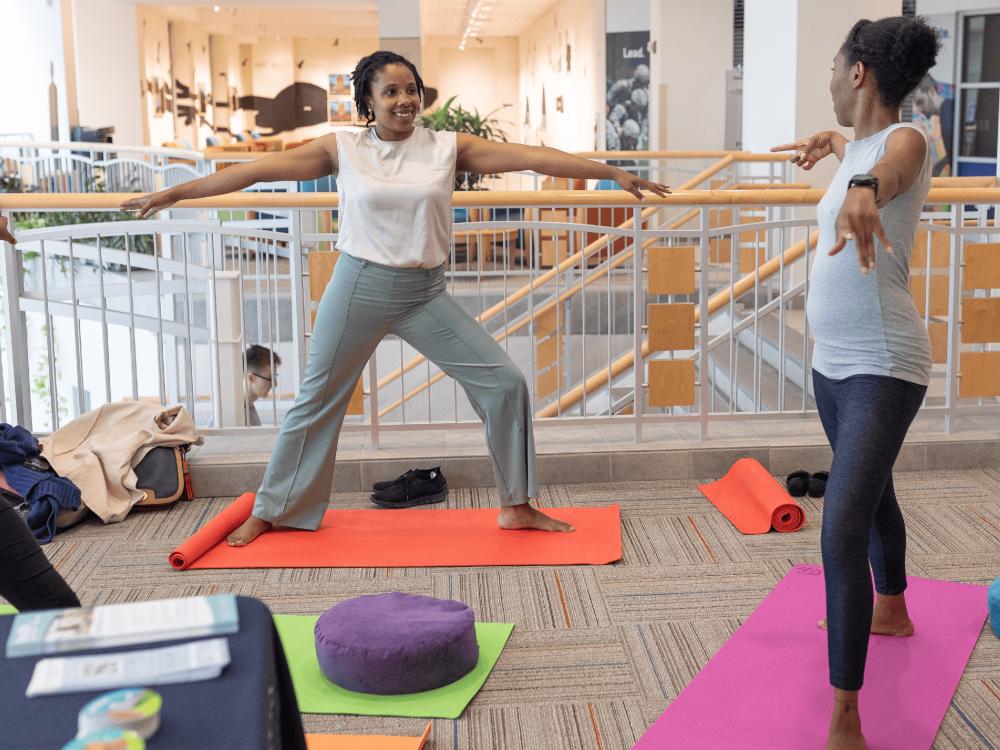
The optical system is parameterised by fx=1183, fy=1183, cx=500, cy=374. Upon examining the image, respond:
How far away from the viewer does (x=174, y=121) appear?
1795 cm

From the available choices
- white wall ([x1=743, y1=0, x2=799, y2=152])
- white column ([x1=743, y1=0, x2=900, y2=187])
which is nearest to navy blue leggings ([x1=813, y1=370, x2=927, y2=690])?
white column ([x1=743, y1=0, x2=900, y2=187])

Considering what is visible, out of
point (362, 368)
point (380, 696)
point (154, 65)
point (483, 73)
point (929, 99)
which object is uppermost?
point (483, 73)

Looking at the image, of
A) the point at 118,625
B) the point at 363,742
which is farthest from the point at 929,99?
the point at 118,625

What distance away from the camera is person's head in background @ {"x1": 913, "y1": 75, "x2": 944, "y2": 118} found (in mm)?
12000

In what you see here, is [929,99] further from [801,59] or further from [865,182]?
[865,182]

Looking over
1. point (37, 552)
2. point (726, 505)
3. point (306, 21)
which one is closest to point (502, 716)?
point (37, 552)

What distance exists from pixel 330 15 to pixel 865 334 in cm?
1775

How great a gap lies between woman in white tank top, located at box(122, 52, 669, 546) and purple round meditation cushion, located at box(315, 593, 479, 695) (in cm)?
101

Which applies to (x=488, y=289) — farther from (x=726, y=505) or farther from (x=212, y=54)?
(x=212, y=54)

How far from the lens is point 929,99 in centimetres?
1208

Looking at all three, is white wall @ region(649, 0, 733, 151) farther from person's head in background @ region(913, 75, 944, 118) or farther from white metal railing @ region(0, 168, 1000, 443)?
person's head in background @ region(913, 75, 944, 118)

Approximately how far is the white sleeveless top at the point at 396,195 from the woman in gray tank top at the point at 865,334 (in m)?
1.35

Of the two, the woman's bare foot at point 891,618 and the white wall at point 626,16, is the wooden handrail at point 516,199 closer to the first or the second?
the woman's bare foot at point 891,618

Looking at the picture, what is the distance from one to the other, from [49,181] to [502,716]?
9.72 meters
